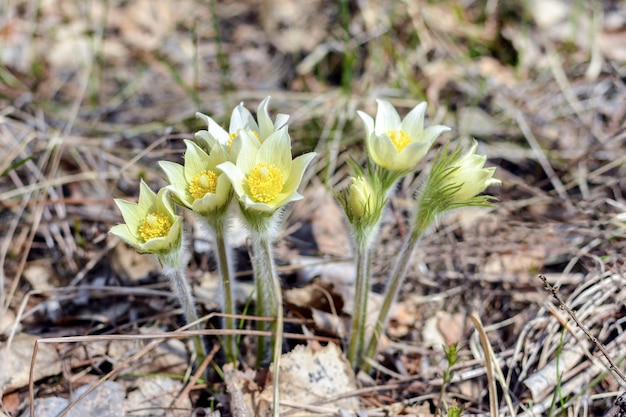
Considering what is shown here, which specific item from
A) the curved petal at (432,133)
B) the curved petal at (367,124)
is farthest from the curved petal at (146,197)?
the curved petal at (432,133)

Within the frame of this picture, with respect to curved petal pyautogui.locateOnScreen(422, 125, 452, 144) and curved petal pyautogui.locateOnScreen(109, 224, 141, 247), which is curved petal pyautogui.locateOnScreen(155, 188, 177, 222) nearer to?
curved petal pyautogui.locateOnScreen(109, 224, 141, 247)

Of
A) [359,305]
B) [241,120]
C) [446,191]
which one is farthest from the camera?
[359,305]

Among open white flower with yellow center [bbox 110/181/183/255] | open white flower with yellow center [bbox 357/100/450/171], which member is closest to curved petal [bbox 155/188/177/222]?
open white flower with yellow center [bbox 110/181/183/255]

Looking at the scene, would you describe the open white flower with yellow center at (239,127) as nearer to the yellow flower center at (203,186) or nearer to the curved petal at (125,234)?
the yellow flower center at (203,186)

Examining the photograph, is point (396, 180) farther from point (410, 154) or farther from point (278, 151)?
point (278, 151)

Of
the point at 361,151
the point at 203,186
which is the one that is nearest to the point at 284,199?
the point at 203,186

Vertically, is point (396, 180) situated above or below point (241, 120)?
below

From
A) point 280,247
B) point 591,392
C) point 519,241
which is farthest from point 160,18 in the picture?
point 591,392
